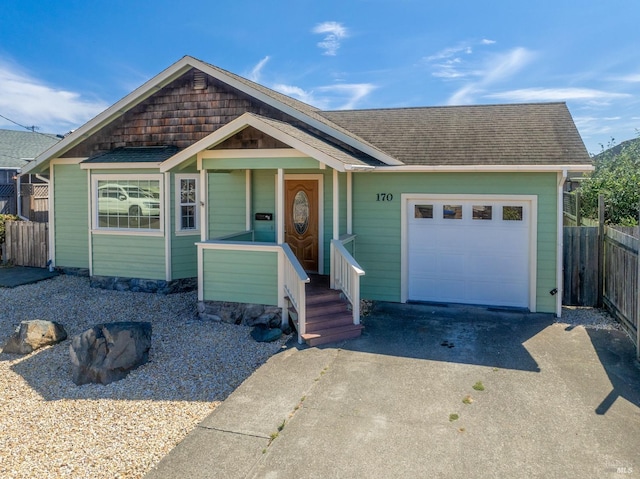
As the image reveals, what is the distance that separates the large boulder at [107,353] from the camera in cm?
668

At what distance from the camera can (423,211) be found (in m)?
9.62

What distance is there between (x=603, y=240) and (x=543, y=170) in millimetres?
2092

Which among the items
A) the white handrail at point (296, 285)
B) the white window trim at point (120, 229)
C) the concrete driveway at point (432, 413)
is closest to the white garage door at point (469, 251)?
the concrete driveway at point (432, 413)

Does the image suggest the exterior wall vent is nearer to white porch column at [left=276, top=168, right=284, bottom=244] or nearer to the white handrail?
white porch column at [left=276, top=168, right=284, bottom=244]

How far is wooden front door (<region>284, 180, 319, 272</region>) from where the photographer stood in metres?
10.3

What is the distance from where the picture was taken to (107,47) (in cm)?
1892

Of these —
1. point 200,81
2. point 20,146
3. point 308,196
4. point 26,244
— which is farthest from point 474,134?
point 20,146

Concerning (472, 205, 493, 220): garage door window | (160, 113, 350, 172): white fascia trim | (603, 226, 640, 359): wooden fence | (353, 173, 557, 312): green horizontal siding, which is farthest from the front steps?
(603, 226, 640, 359): wooden fence

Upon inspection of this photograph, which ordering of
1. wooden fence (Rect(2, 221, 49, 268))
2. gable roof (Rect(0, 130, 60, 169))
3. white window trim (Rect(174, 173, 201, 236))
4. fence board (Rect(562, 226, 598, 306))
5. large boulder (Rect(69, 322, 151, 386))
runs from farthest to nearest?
gable roof (Rect(0, 130, 60, 169)), wooden fence (Rect(2, 221, 49, 268)), white window trim (Rect(174, 173, 201, 236)), fence board (Rect(562, 226, 598, 306)), large boulder (Rect(69, 322, 151, 386))

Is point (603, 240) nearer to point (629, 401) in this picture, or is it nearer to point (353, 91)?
point (629, 401)

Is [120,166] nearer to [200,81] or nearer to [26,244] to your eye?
[200,81]

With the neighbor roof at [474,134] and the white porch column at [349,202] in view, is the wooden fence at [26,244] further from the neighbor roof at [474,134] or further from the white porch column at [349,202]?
the white porch column at [349,202]

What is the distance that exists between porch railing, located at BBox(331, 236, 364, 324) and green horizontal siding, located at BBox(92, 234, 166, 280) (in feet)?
15.7

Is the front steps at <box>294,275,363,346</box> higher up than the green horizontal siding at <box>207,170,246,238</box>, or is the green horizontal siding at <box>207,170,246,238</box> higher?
the green horizontal siding at <box>207,170,246,238</box>
